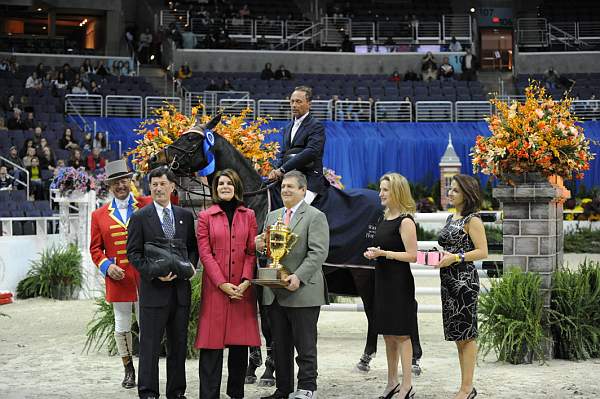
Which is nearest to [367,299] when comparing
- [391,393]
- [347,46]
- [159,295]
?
[391,393]

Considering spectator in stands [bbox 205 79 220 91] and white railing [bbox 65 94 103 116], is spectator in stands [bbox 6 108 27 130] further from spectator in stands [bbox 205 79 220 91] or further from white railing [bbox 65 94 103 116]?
spectator in stands [bbox 205 79 220 91]

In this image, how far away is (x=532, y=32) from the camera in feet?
120

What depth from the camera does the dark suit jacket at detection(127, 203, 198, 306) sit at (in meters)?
6.89

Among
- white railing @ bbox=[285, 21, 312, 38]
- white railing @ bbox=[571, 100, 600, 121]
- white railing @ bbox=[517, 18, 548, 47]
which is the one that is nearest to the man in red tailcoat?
white railing @ bbox=[571, 100, 600, 121]

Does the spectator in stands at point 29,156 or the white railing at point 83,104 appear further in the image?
the white railing at point 83,104

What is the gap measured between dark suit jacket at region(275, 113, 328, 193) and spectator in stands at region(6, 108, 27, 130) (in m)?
16.4

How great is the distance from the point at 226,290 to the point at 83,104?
2201 centimetres

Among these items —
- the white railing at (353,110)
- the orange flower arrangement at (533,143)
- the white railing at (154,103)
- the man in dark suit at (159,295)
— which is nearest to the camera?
the man in dark suit at (159,295)

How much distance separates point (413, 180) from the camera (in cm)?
2869

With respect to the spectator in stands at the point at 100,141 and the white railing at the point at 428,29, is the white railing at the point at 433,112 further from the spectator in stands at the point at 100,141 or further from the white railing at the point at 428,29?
the spectator in stands at the point at 100,141

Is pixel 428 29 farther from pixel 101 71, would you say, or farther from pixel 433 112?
pixel 101 71

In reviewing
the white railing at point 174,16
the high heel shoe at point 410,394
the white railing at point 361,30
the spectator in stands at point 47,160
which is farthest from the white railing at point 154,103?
the high heel shoe at point 410,394

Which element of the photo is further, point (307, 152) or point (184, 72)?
point (184, 72)

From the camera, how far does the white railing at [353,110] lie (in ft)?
95.1
